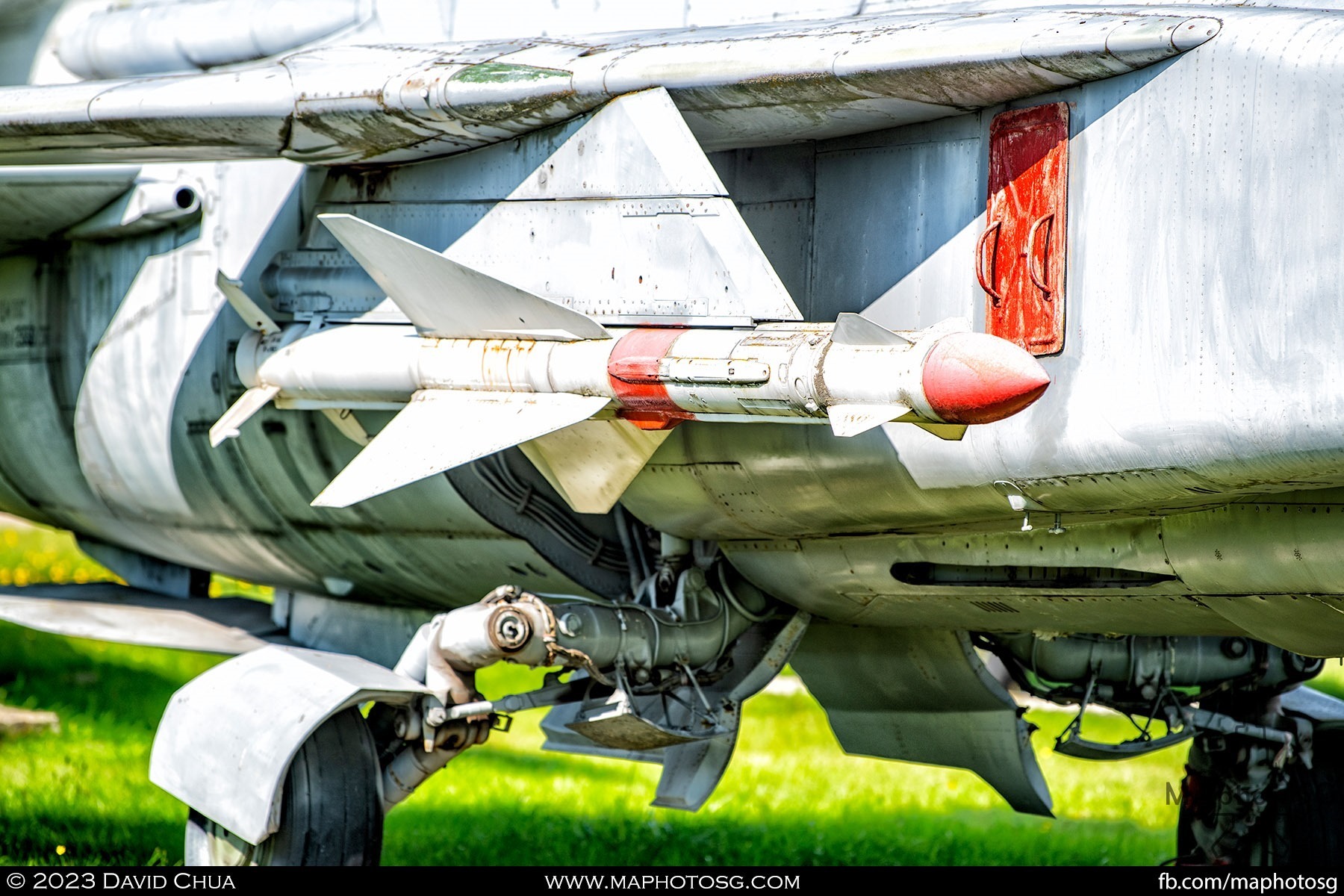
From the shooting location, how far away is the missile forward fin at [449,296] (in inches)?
237

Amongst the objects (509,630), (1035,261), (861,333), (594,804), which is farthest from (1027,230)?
(594,804)

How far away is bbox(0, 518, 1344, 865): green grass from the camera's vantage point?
31.8 ft

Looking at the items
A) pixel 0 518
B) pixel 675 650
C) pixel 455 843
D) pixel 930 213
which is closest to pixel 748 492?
pixel 675 650

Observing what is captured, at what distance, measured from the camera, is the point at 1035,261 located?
529 centimetres

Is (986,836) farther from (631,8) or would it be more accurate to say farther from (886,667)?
(631,8)

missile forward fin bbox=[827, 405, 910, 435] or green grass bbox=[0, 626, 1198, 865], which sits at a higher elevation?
missile forward fin bbox=[827, 405, 910, 435]

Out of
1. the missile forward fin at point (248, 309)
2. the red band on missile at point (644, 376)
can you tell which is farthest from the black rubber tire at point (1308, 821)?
the missile forward fin at point (248, 309)

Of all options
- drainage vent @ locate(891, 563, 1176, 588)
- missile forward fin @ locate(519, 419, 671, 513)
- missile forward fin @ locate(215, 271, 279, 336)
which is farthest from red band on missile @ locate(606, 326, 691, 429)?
missile forward fin @ locate(215, 271, 279, 336)

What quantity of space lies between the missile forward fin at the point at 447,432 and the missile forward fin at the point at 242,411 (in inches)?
38.7

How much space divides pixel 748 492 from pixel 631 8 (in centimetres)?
197

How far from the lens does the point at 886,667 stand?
772 centimetres

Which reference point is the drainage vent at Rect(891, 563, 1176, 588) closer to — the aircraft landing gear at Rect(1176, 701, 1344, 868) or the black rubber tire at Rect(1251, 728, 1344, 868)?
the aircraft landing gear at Rect(1176, 701, 1344, 868)

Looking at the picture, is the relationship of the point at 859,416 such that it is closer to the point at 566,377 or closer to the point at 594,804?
the point at 566,377

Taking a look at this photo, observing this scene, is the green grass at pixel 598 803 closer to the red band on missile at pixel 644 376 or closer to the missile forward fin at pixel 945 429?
the red band on missile at pixel 644 376
